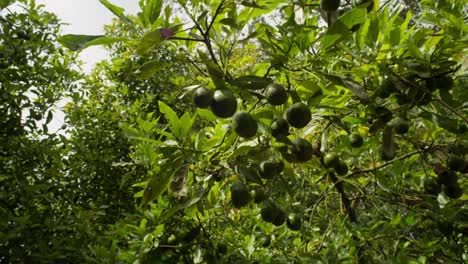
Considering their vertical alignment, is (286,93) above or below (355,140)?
above

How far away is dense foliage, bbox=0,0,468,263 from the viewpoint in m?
1.18

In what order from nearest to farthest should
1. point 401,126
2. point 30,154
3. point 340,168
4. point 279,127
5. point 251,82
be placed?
point 251,82
point 279,127
point 401,126
point 340,168
point 30,154

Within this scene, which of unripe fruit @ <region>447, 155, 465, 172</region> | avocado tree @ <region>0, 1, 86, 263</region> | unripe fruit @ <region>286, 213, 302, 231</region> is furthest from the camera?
avocado tree @ <region>0, 1, 86, 263</region>

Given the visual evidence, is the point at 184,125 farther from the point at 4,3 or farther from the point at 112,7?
the point at 4,3

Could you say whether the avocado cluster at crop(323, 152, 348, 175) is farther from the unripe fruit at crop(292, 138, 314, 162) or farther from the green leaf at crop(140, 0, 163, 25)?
the green leaf at crop(140, 0, 163, 25)

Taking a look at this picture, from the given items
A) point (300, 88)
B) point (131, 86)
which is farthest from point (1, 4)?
point (300, 88)

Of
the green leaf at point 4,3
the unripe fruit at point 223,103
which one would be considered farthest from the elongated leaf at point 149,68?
the green leaf at point 4,3

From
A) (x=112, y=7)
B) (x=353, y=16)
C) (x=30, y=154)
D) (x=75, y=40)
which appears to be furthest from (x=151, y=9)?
(x=30, y=154)

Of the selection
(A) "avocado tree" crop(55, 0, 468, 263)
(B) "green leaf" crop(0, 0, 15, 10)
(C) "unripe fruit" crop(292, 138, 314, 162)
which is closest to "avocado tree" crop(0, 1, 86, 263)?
(B) "green leaf" crop(0, 0, 15, 10)

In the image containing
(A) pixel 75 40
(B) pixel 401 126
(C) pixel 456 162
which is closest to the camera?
(A) pixel 75 40

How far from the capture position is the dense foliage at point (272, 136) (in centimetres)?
118

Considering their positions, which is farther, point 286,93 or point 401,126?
point 401,126

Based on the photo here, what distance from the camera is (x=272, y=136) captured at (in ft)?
4.39

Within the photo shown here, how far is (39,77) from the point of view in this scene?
11.6ft
